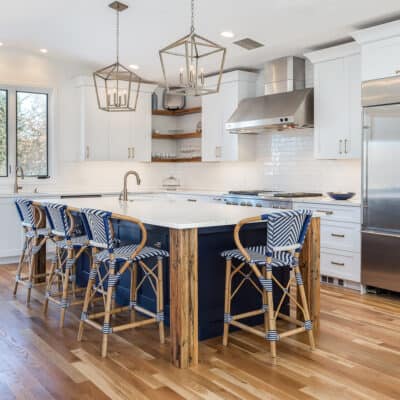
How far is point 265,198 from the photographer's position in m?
5.64

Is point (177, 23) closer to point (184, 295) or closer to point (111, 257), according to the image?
point (111, 257)

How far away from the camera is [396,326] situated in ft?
12.1

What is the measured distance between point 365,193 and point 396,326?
4.54ft

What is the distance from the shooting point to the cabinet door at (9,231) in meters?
6.01

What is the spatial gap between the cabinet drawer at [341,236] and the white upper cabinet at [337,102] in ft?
2.56

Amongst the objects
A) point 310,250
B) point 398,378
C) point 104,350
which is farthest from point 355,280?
point 104,350

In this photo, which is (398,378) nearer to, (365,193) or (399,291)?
(399,291)

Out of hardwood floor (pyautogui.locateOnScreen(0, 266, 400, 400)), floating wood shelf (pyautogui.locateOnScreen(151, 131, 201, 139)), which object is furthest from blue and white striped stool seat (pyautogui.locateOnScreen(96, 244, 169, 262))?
floating wood shelf (pyautogui.locateOnScreen(151, 131, 201, 139))

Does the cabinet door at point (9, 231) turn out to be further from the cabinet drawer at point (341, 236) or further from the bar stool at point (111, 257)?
the cabinet drawer at point (341, 236)

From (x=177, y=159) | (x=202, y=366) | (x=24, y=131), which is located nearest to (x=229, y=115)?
(x=177, y=159)

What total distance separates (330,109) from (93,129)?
3.34 meters

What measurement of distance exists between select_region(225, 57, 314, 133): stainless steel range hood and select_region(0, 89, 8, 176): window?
9.65 feet

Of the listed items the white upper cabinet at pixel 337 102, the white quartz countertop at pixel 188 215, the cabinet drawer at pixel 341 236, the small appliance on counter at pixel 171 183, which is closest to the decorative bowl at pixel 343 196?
the cabinet drawer at pixel 341 236

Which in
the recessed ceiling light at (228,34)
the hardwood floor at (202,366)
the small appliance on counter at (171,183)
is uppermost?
the recessed ceiling light at (228,34)
